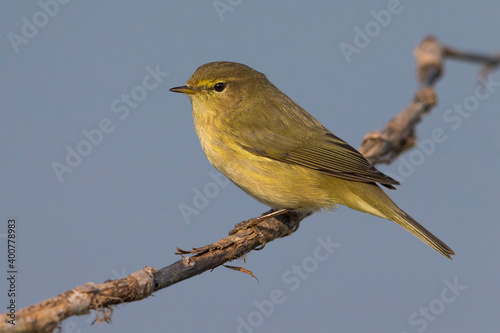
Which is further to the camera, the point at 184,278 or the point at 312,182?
the point at 312,182

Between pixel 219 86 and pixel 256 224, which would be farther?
pixel 219 86

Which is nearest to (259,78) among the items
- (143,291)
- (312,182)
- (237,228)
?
(312,182)

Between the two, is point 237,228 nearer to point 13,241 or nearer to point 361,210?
point 361,210

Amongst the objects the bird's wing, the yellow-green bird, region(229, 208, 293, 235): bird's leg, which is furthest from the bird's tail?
region(229, 208, 293, 235): bird's leg

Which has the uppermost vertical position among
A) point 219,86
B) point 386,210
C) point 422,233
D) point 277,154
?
point 219,86

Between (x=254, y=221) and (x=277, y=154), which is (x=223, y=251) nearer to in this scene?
(x=254, y=221)

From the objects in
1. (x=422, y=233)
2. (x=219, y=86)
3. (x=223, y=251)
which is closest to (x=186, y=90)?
(x=219, y=86)

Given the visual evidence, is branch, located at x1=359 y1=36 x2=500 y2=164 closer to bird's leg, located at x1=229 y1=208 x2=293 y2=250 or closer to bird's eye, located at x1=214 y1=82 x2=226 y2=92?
bird's leg, located at x1=229 y1=208 x2=293 y2=250
